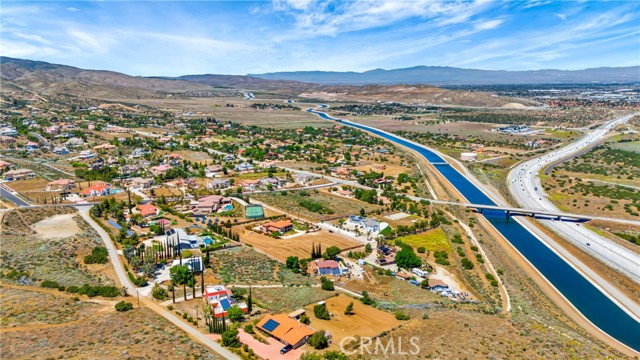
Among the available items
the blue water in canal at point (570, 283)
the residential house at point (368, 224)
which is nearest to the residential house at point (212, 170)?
the residential house at point (368, 224)

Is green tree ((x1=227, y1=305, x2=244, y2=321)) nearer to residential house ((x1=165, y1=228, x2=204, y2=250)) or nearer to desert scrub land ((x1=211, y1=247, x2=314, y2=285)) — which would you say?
desert scrub land ((x1=211, y1=247, x2=314, y2=285))

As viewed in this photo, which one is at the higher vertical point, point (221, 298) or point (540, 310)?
point (221, 298)

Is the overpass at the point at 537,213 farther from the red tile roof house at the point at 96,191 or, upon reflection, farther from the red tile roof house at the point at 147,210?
the red tile roof house at the point at 96,191

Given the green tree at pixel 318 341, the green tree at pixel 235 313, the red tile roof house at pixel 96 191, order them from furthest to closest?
the red tile roof house at pixel 96 191 < the green tree at pixel 235 313 < the green tree at pixel 318 341

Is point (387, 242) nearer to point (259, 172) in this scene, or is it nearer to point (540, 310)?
point (540, 310)

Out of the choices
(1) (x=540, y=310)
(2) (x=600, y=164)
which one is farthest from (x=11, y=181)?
(2) (x=600, y=164)

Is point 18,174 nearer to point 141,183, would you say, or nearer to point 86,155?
point 141,183
